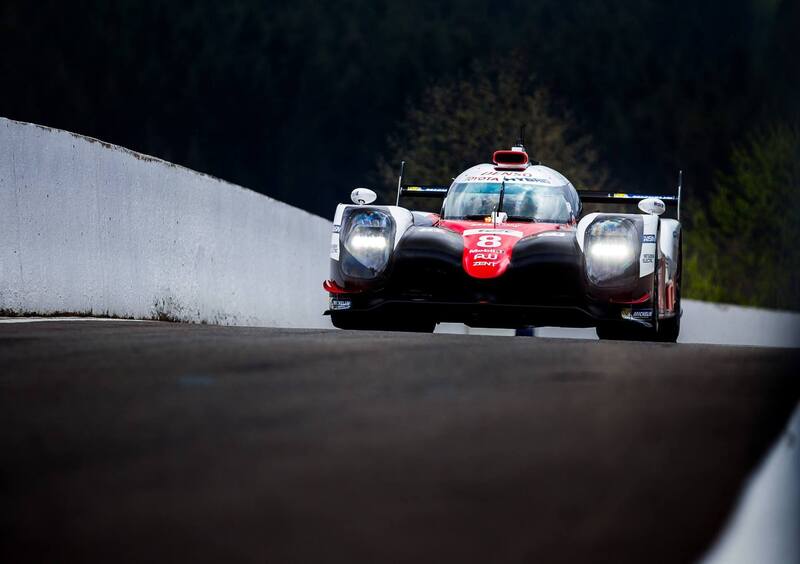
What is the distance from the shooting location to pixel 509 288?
11039 millimetres

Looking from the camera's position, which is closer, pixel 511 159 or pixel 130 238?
pixel 130 238

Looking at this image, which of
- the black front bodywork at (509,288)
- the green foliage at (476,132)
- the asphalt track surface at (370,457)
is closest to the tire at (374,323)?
the black front bodywork at (509,288)

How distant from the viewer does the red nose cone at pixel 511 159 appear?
13562 millimetres

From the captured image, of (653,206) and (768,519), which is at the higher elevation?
(653,206)

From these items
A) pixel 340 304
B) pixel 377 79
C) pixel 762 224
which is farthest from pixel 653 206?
pixel 762 224

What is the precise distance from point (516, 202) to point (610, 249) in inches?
69.8

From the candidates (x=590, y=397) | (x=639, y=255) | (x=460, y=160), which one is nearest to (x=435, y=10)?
(x=460, y=160)

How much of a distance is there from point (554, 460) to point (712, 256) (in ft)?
202

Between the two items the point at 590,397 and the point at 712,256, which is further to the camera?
the point at 712,256

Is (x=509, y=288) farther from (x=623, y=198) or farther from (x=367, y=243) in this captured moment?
(x=623, y=198)

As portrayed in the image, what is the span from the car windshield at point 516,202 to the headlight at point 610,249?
1481mm

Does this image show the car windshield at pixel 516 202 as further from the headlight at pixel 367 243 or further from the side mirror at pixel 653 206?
the headlight at pixel 367 243

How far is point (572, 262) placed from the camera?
1108 centimetres

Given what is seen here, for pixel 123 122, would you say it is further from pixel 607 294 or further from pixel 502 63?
pixel 607 294
